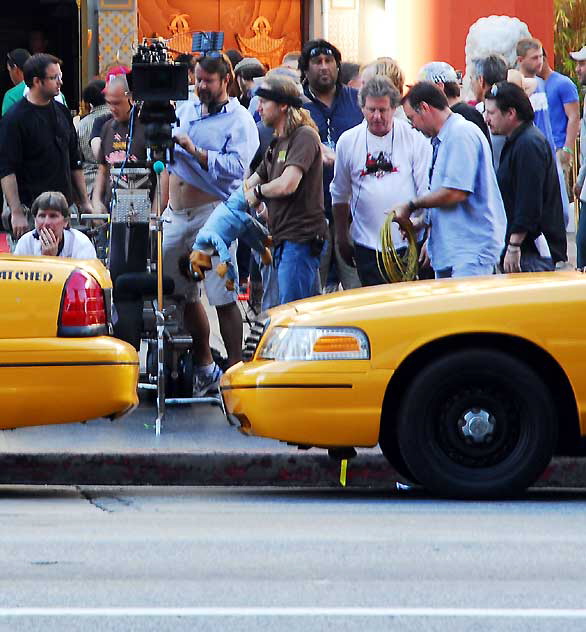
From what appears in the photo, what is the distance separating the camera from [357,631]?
5.55 m

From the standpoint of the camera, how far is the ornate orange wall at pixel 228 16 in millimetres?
25578

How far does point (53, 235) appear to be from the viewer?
1126 centimetres

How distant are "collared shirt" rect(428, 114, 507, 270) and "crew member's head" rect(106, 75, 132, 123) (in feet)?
10.9

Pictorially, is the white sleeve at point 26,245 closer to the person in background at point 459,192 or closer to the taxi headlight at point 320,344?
the person in background at point 459,192

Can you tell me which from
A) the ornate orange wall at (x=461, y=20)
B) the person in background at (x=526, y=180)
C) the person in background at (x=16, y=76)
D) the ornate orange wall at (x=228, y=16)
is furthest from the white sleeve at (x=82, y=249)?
the ornate orange wall at (x=228, y=16)

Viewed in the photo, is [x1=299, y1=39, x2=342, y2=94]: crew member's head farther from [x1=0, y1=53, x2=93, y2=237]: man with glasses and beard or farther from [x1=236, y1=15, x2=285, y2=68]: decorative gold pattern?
[x1=236, y1=15, x2=285, y2=68]: decorative gold pattern

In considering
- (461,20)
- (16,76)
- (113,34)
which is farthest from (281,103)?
(113,34)

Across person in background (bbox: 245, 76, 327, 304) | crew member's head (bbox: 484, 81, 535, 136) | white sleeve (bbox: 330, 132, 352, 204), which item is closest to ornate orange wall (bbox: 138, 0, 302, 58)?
white sleeve (bbox: 330, 132, 352, 204)

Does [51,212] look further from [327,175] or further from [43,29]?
[43,29]

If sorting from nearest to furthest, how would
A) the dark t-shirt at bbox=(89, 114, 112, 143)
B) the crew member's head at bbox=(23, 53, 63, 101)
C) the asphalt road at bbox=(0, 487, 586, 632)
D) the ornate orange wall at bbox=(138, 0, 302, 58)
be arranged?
the asphalt road at bbox=(0, 487, 586, 632) → the crew member's head at bbox=(23, 53, 63, 101) → the dark t-shirt at bbox=(89, 114, 112, 143) → the ornate orange wall at bbox=(138, 0, 302, 58)

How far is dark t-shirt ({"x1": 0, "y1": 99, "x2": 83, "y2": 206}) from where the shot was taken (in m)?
12.9

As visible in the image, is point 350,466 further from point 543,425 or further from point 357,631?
point 357,631

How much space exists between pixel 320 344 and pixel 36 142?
205 inches

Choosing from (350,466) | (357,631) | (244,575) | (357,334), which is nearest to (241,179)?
(350,466)
